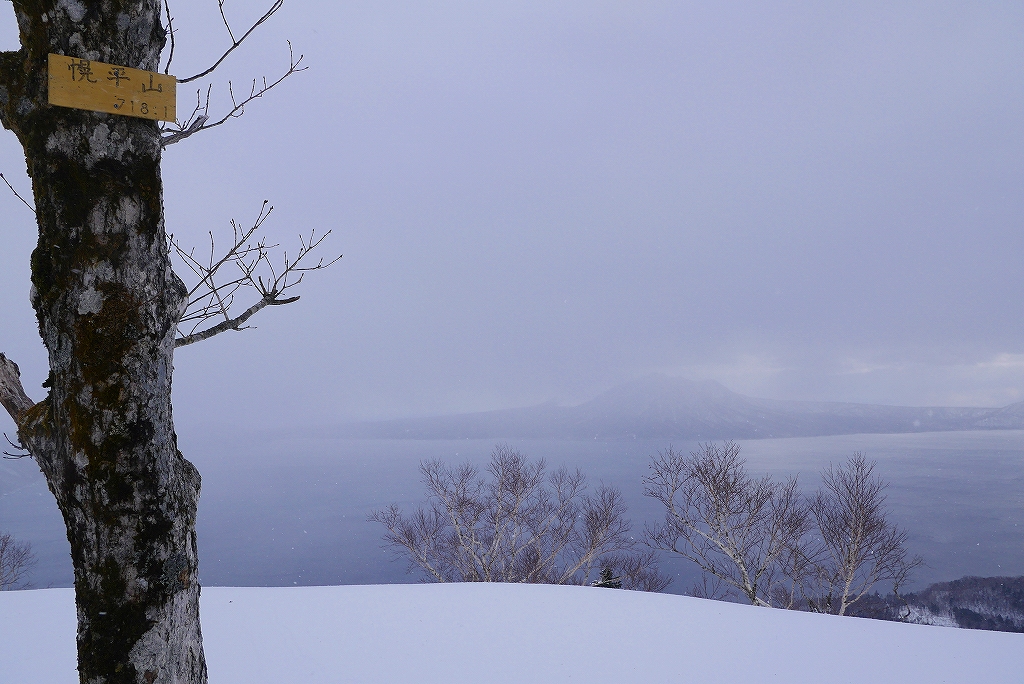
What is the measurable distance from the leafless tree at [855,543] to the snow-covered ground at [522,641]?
6.34m

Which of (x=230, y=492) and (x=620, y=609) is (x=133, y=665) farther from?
(x=230, y=492)

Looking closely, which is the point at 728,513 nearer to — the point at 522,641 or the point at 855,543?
the point at 855,543

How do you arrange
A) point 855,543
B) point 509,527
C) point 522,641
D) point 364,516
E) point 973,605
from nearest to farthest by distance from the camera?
point 522,641 → point 855,543 → point 509,527 → point 973,605 → point 364,516

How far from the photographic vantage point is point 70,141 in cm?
129

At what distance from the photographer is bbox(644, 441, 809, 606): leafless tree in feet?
32.9

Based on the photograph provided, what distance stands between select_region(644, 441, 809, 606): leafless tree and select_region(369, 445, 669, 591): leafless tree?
1.51 m

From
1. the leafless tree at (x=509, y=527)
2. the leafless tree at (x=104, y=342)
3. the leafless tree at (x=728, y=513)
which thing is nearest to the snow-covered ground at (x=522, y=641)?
the leafless tree at (x=104, y=342)

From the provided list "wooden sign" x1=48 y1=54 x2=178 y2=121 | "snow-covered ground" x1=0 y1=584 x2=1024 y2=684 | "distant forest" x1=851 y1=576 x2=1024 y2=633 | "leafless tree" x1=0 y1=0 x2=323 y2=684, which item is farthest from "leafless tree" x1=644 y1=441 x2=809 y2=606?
"wooden sign" x1=48 y1=54 x2=178 y2=121

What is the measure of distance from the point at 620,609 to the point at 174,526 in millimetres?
3978

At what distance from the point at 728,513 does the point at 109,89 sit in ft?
35.1

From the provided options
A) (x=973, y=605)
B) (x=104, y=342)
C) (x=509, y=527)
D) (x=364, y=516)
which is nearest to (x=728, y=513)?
(x=509, y=527)

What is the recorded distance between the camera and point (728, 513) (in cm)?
1005

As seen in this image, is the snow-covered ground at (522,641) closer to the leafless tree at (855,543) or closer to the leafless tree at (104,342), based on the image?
the leafless tree at (104,342)

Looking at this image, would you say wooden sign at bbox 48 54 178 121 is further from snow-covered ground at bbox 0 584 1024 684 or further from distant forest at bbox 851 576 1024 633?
distant forest at bbox 851 576 1024 633
